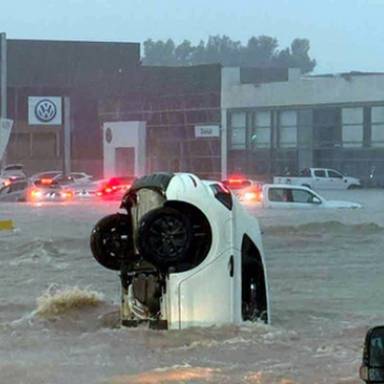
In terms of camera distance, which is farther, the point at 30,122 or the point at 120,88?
the point at 120,88

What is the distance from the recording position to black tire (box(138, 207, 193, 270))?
755 centimetres

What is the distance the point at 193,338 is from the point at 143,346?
35 centimetres

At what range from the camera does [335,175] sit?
62156 millimetres

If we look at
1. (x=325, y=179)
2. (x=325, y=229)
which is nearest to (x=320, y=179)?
(x=325, y=179)

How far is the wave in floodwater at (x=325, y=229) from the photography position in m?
23.4

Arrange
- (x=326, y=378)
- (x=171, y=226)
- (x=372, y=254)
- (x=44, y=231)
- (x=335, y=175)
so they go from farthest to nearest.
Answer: (x=335, y=175), (x=44, y=231), (x=372, y=254), (x=171, y=226), (x=326, y=378)

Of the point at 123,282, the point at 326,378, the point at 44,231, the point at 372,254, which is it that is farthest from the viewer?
the point at 44,231

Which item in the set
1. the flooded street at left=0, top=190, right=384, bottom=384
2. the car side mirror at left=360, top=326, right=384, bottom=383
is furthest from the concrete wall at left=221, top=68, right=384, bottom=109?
the car side mirror at left=360, top=326, right=384, bottom=383

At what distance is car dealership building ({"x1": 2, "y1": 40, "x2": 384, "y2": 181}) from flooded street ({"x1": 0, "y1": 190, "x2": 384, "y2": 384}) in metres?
48.7

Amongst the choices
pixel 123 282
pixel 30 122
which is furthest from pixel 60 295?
pixel 30 122

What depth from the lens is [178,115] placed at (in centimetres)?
7438

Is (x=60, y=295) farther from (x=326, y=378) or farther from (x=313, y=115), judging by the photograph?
(x=313, y=115)

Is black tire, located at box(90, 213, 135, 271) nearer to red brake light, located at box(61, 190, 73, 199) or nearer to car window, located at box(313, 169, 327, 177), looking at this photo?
red brake light, located at box(61, 190, 73, 199)

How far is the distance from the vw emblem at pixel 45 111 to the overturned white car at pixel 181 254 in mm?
67711
